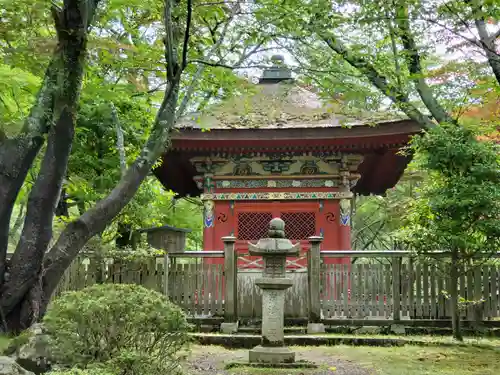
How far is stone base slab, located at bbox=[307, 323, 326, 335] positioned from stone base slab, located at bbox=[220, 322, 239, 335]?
4.54 ft

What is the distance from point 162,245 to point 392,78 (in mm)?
6005

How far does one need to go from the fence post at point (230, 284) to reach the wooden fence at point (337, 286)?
1.8 inches

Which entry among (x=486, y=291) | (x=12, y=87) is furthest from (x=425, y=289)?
(x=12, y=87)

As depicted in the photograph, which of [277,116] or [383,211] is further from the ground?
[277,116]

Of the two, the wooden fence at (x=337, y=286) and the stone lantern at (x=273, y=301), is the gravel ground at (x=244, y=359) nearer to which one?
the stone lantern at (x=273, y=301)

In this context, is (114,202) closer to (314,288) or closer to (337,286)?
(314,288)

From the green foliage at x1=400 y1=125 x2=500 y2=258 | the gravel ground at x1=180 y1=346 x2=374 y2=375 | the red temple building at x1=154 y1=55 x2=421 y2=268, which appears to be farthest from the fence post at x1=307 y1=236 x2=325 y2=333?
the red temple building at x1=154 y1=55 x2=421 y2=268

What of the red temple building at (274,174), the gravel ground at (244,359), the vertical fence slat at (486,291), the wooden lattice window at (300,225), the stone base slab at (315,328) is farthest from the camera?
the wooden lattice window at (300,225)

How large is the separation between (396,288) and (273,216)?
4.57 m

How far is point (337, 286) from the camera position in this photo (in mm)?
11070

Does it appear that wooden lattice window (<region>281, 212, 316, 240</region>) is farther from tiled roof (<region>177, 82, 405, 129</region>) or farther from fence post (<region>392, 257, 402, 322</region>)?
fence post (<region>392, 257, 402, 322</region>)

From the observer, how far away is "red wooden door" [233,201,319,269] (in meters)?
14.7

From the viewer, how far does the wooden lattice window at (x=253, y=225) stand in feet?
48.6

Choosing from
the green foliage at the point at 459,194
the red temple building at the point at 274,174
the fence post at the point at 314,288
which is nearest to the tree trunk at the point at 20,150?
the fence post at the point at 314,288
